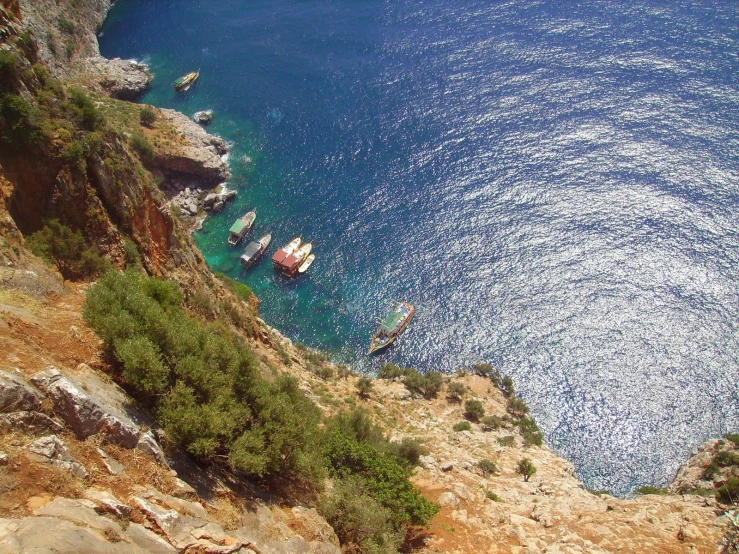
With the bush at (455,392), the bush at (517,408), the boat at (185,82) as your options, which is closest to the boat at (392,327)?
the bush at (455,392)

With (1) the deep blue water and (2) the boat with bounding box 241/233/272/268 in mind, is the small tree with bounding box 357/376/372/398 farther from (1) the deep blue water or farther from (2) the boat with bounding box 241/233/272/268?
(2) the boat with bounding box 241/233/272/268

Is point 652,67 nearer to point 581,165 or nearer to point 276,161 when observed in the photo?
point 581,165

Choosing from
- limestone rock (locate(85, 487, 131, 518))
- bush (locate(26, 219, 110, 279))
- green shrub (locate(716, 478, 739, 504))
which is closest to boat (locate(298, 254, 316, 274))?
bush (locate(26, 219, 110, 279))

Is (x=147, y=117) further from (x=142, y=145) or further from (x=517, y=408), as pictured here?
(x=517, y=408)

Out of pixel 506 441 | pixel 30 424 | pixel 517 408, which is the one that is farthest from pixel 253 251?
pixel 30 424

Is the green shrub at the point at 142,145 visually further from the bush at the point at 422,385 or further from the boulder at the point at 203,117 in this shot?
the bush at the point at 422,385

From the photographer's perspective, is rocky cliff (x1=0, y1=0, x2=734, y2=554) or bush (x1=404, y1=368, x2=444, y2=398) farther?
bush (x1=404, y1=368, x2=444, y2=398)

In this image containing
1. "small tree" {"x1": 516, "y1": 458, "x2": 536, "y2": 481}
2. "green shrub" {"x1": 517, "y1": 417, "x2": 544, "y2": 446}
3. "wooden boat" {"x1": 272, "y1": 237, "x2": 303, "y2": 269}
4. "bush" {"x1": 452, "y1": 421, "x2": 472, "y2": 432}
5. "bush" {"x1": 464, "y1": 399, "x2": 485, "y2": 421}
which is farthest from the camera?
"wooden boat" {"x1": 272, "y1": 237, "x2": 303, "y2": 269}
